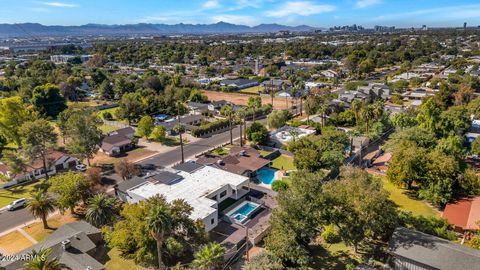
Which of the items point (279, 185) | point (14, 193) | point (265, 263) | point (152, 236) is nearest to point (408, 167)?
point (279, 185)

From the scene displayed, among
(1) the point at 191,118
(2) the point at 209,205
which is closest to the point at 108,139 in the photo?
(1) the point at 191,118

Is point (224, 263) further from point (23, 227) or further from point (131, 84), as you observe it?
point (131, 84)

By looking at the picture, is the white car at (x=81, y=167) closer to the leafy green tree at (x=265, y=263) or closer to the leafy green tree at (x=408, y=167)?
the leafy green tree at (x=265, y=263)

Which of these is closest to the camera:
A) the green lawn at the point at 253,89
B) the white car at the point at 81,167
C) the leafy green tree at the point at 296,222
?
the leafy green tree at the point at 296,222

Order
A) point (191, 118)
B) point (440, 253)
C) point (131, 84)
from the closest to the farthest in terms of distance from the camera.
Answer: point (440, 253), point (191, 118), point (131, 84)

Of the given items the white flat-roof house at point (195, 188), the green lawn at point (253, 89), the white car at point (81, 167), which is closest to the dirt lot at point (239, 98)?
the green lawn at point (253, 89)

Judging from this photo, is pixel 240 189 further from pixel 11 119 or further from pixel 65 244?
pixel 11 119
